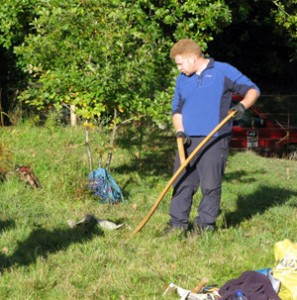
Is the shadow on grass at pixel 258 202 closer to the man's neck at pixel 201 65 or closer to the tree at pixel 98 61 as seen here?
the tree at pixel 98 61

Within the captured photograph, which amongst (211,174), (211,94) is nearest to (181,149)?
(211,174)

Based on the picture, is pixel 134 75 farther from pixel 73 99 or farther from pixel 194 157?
pixel 194 157

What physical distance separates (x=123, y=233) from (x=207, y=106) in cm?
148

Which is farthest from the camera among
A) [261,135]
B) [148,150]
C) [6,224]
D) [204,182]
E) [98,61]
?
[261,135]

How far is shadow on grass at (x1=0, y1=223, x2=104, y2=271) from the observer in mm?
4883

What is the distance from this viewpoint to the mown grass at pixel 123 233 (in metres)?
4.45

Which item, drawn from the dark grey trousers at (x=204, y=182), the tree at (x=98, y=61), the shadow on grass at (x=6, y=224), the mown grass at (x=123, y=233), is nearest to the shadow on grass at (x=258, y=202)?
the mown grass at (x=123, y=233)

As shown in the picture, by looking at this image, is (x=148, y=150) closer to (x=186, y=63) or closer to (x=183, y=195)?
(x=183, y=195)

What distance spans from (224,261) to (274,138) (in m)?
7.70

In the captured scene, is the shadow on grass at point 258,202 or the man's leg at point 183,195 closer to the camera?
the man's leg at point 183,195

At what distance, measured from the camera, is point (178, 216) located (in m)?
5.66

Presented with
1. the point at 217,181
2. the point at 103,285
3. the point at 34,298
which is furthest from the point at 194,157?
the point at 34,298

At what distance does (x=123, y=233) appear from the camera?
5672mm

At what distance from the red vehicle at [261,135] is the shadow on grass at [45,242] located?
6544 millimetres
